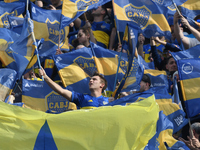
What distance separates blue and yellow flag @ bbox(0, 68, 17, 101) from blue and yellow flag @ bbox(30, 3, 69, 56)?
1.63 m

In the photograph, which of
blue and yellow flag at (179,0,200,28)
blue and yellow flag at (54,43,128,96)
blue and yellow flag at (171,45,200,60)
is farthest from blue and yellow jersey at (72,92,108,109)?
blue and yellow flag at (179,0,200,28)

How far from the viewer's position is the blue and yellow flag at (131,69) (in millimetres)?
7032

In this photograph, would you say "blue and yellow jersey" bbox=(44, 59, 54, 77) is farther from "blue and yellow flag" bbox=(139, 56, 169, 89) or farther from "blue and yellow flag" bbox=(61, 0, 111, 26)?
"blue and yellow flag" bbox=(139, 56, 169, 89)

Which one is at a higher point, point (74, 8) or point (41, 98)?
point (74, 8)

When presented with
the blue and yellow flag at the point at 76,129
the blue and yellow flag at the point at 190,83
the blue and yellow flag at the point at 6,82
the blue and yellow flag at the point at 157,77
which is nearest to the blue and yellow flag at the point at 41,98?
the blue and yellow flag at the point at 6,82

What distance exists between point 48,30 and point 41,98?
165 centimetres

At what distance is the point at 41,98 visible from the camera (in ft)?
25.9

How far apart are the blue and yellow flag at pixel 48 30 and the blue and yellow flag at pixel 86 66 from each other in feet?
1.64

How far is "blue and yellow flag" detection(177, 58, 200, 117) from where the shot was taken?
23.7 feet

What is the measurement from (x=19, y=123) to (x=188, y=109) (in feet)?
9.59

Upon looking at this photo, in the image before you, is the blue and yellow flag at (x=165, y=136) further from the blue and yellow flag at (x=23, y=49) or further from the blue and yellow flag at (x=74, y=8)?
the blue and yellow flag at (x=74, y=8)

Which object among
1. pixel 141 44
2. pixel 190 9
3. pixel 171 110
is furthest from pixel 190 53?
pixel 190 9

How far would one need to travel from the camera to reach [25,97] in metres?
7.90

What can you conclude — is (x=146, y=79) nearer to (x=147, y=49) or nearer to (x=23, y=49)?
(x=147, y=49)
